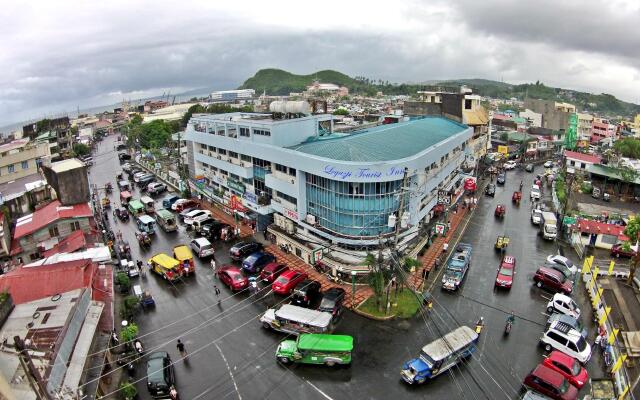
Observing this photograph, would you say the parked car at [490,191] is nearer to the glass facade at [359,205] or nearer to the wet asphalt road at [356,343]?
the wet asphalt road at [356,343]

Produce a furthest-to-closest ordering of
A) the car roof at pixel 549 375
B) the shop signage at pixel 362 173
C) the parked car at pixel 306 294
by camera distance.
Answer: the shop signage at pixel 362 173 < the parked car at pixel 306 294 < the car roof at pixel 549 375

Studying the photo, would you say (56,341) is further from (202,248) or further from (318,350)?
(202,248)

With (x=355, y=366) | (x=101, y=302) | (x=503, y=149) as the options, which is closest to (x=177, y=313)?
(x=101, y=302)

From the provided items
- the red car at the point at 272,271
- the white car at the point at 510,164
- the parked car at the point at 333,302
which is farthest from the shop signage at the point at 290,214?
the white car at the point at 510,164

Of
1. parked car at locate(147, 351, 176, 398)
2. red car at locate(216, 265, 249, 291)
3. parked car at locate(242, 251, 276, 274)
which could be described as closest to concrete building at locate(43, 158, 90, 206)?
red car at locate(216, 265, 249, 291)

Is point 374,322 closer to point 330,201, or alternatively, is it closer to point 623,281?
point 330,201

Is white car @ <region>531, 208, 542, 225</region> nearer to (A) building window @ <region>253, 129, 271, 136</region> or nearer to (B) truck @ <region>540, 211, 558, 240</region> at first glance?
(B) truck @ <region>540, 211, 558, 240</region>
